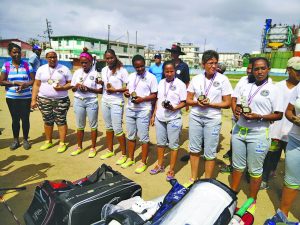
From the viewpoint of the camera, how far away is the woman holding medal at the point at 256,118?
313cm

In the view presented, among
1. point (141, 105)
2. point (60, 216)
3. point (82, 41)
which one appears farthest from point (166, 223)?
point (82, 41)

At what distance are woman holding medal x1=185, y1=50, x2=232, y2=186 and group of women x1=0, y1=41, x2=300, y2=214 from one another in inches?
0.6

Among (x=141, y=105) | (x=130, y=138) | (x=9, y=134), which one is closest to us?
(x=141, y=105)

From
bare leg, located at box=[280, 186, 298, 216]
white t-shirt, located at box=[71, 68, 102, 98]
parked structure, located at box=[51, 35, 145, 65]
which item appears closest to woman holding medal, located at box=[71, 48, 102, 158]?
white t-shirt, located at box=[71, 68, 102, 98]

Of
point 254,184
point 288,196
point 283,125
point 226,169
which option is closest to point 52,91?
point 226,169

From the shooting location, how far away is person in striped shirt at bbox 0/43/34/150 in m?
5.20

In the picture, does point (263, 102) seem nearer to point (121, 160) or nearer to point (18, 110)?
point (121, 160)

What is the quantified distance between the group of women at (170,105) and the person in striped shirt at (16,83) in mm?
19

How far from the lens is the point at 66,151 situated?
5.64 m

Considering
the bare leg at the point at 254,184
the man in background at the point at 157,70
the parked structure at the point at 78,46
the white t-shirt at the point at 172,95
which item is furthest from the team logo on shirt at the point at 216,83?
the parked structure at the point at 78,46

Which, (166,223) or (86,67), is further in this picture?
(86,67)

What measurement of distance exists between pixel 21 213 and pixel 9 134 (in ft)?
13.2

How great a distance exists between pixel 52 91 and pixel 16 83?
2.50ft

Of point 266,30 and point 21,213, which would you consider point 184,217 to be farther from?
point 266,30
